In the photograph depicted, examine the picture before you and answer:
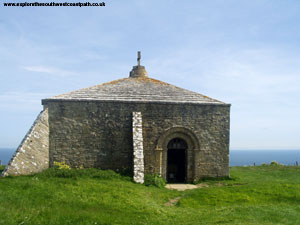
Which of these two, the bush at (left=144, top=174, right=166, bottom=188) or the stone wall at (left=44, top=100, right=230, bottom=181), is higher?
the stone wall at (left=44, top=100, right=230, bottom=181)

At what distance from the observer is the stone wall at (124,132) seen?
14.2m

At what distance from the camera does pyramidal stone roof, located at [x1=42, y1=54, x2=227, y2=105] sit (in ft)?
48.6

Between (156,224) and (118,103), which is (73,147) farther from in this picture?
(156,224)

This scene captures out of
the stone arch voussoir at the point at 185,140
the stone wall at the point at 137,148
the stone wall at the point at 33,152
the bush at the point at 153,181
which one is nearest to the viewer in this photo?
the stone wall at the point at 33,152

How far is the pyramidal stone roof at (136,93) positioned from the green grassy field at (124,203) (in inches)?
180

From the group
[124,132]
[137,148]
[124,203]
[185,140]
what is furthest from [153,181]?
[124,203]

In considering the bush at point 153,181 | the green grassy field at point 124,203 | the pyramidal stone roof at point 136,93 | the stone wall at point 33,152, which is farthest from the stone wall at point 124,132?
the green grassy field at point 124,203

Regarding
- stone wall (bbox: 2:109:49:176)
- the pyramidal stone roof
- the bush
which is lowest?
the bush

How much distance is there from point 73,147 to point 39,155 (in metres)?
1.83

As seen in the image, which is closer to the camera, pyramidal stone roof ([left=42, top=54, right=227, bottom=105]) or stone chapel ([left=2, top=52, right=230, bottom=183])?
stone chapel ([left=2, top=52, right=230, bottom=183])

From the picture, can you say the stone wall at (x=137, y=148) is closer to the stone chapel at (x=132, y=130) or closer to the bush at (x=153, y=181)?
the stone chapel at (x=132, y=130)

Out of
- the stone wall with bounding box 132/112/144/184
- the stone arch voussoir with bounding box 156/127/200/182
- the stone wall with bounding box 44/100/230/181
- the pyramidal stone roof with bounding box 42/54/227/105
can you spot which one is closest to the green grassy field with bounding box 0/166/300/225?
the stone wall with bounding box 132/112/144/184

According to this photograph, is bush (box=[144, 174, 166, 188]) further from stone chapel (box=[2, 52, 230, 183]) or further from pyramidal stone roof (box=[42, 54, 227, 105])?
pyramidal stone roof (box=[42, 54, 227, 105])

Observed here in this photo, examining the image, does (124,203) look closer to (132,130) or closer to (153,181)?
(153,181)
